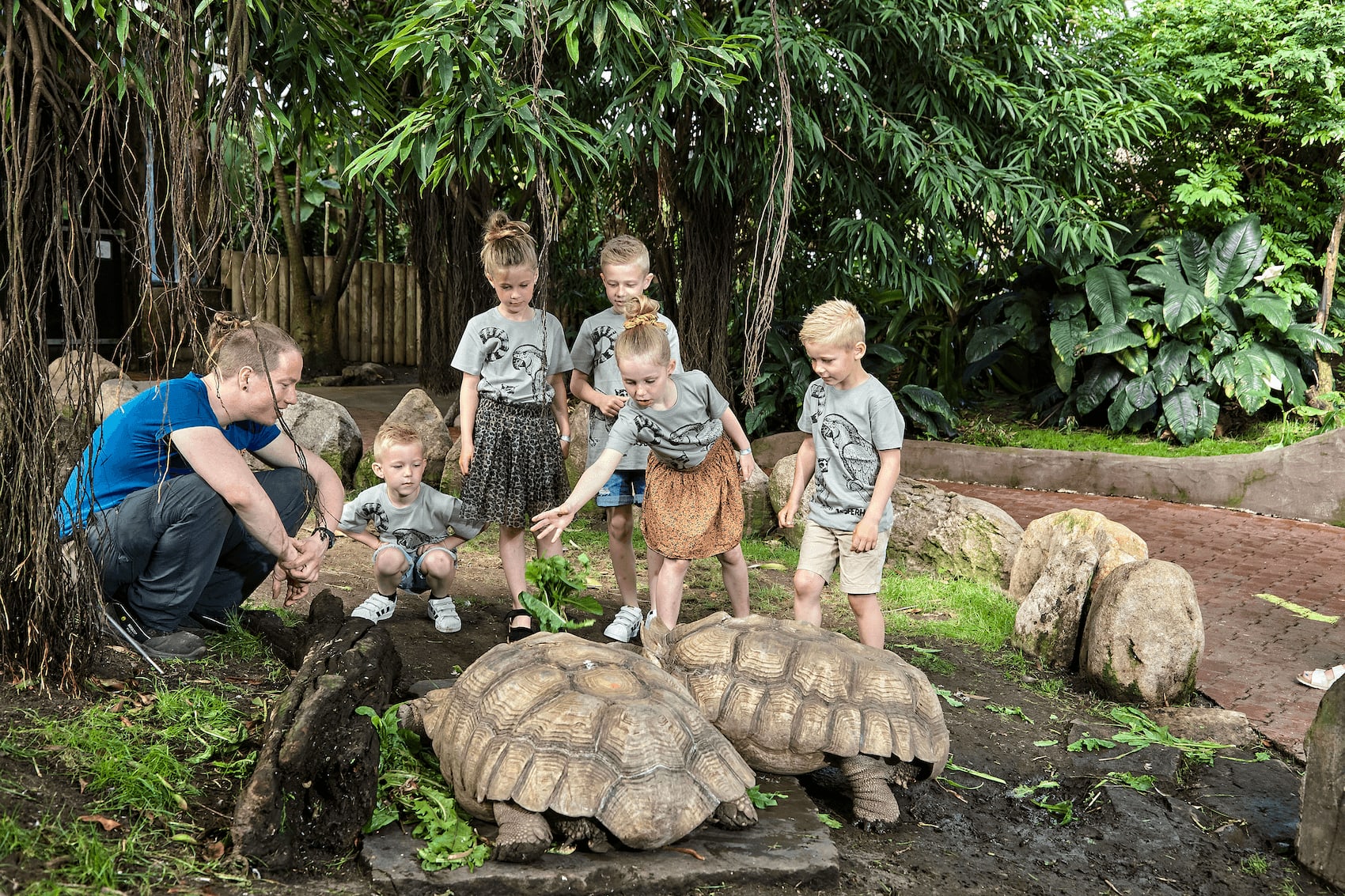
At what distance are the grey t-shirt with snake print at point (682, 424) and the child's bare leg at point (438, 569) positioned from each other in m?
0.92

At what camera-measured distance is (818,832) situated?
306cm

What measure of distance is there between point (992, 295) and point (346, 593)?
28.7 feet

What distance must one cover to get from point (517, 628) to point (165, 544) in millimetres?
1433

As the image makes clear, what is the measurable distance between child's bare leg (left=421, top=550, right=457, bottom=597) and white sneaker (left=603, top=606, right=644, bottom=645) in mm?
750

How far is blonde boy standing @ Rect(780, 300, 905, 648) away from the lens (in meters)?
4.27

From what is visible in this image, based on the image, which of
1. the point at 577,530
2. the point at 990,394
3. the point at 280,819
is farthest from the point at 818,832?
the point at 990,394

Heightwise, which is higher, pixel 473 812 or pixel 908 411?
pixel 908 411

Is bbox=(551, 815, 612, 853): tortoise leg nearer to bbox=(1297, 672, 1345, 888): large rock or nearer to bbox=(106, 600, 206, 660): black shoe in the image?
bbox=(106, 600, 206, 660): black shoe

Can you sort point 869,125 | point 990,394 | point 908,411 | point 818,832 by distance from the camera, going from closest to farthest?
point 818,832 → point 869,125 → point 908,411 → point 990,394

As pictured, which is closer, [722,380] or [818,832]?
[818,832]

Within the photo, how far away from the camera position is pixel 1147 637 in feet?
14.6

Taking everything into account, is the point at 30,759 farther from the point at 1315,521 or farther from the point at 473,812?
the point at 1315,521

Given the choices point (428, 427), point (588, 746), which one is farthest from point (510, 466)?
point (428, 427)

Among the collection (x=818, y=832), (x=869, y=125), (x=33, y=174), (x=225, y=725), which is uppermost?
(x=869, y=125)
